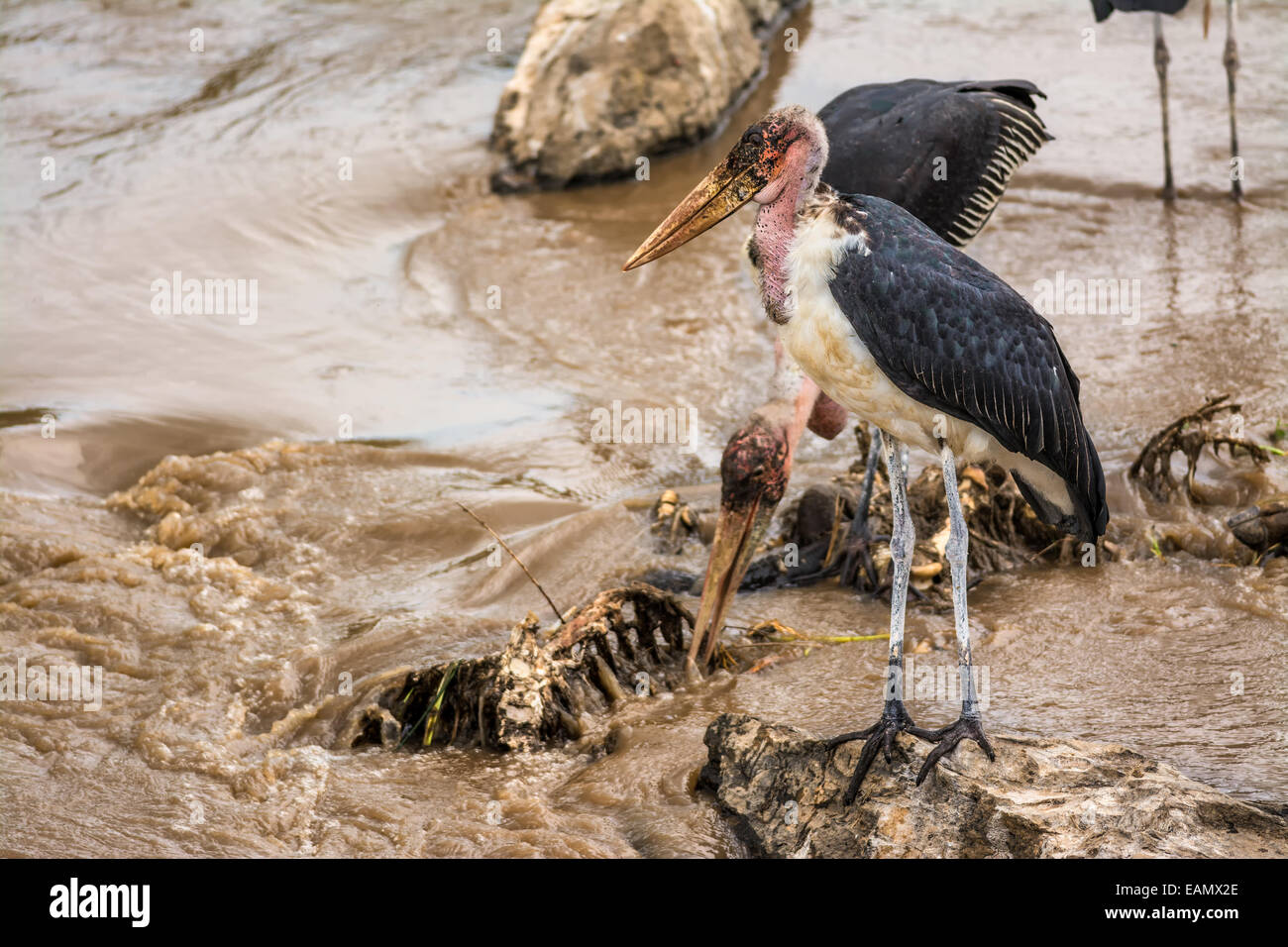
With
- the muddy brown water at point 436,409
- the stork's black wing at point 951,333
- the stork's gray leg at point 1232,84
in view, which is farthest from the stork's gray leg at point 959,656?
the stork's gray leg at point 1232,84

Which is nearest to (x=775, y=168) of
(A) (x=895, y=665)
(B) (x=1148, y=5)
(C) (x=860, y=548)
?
(A) (x=895, y=665)

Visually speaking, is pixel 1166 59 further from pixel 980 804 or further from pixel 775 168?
pixel 980 804

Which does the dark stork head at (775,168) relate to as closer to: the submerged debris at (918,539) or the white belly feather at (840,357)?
the white belly feather at (840,357)

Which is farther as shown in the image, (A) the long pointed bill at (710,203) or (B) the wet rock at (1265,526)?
(B) the wet rock at (1265,526)

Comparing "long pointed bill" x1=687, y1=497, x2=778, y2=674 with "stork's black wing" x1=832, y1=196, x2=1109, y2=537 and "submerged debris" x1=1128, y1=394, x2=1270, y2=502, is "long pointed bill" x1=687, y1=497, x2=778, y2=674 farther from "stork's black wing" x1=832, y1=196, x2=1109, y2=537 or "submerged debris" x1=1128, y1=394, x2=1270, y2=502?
"submerged debris" x1=1128, y1=394, x2=1270, y2=502

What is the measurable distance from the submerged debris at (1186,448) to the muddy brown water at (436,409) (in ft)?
0.32

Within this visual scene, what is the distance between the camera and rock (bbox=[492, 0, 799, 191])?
9.52 metres

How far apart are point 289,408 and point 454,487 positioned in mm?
1215

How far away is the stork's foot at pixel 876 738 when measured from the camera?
11.5ft

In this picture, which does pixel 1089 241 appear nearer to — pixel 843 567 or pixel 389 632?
pixel 843 567

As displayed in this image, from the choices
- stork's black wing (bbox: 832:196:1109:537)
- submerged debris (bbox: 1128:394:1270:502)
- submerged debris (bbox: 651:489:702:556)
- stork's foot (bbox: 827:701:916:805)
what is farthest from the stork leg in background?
stork's foot (bbox: 827:701:916:805)

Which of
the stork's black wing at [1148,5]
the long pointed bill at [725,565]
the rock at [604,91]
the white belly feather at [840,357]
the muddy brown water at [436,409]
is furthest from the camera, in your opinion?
the rock at [604,91]

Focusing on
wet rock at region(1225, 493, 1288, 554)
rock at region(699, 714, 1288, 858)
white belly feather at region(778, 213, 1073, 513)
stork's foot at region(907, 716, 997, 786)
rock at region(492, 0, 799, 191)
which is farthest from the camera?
rock at region(492, 0, 799, 191)

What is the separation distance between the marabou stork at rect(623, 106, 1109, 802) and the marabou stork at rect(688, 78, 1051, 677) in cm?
106
